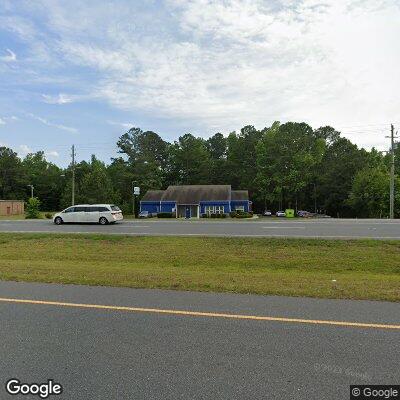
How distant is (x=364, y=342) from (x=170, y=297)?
3.63 m

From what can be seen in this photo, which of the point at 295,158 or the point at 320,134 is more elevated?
the point at 320,134

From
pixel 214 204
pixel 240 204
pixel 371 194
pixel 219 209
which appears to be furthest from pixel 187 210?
pixel 371 194

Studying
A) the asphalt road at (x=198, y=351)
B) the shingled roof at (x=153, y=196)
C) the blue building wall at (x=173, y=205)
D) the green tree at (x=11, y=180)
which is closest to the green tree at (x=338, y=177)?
the blue building wall at (x=173, y=205)

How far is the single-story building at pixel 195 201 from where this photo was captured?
57.6 metres

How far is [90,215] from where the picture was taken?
27.6 m

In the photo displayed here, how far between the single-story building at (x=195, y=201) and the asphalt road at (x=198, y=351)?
166 feet

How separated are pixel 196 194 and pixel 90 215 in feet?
108

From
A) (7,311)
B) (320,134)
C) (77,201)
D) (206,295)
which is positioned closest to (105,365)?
(7,311)

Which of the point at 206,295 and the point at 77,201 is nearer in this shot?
the point at 206,295

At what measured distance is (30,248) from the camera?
58.4 ft

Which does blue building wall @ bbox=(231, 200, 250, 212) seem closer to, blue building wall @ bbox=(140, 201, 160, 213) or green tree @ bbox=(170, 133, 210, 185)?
blue building wall @ bbox=(140, 201, 160, 213)

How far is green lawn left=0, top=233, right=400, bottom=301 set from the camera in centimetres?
873

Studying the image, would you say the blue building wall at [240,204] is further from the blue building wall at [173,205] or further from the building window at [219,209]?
the building window at [219,209]

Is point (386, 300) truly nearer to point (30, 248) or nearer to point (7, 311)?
point (7, 311)
